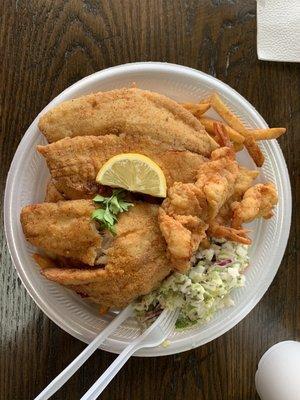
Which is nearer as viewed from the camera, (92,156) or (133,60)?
(92,156)

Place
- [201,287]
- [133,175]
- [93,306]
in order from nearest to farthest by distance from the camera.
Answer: [133,175], [201,287], [93,306]

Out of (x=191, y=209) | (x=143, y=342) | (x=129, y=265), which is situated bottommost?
(x=143, y=342)

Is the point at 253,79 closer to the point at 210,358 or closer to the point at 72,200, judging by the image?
the point at 72,200

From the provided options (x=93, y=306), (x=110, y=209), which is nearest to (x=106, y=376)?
(x=93, y=306)

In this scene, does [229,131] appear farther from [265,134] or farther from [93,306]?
[93,306]

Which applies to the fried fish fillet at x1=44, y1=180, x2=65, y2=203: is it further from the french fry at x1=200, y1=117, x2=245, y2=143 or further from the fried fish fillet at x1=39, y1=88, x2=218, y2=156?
the french fry at x1=200, y1=117, x2=245, y2=143

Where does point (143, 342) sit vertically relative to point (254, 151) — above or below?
below
